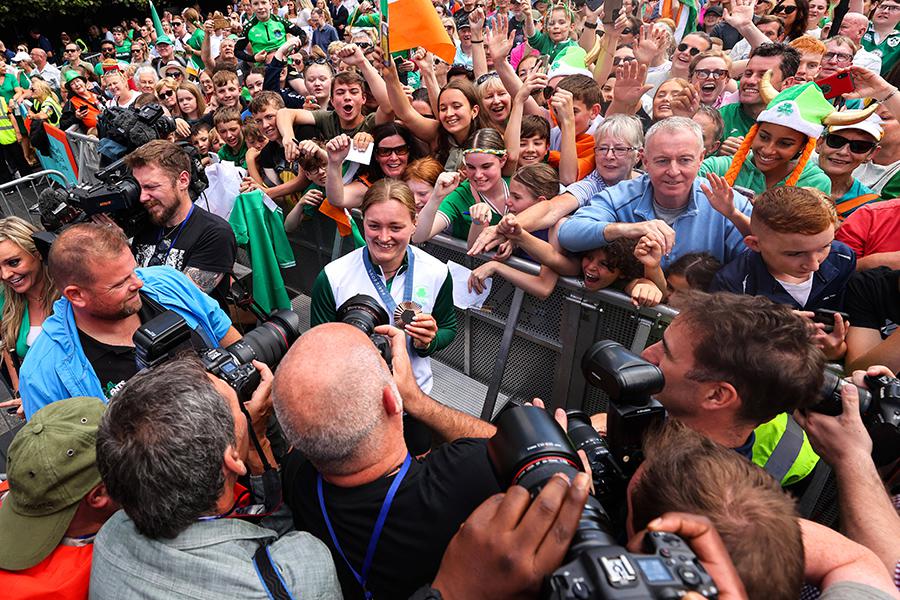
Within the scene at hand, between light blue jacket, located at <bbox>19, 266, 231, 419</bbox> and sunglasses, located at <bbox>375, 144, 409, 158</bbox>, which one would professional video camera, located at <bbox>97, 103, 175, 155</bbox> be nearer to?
sunglasses, located at <bbox>375, 144, 409, 158</bbox>

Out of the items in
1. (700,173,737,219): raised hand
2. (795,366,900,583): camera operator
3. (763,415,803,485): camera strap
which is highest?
(700,173,737,219): raised hand

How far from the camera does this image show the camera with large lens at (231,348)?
197cm

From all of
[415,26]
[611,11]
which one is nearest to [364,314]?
[415,26]

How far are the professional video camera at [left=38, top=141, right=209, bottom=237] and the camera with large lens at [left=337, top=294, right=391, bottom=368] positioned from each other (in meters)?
1.84

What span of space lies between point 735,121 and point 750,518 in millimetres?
4475

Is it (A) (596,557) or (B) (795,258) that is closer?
(A) (596,557)

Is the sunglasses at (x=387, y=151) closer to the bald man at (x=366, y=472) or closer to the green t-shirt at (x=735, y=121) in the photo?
the bald man at (x=366, y=472)

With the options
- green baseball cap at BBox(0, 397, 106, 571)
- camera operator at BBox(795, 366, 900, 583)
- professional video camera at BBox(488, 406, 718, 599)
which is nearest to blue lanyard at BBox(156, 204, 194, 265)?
green baseball cap at BBox(0, 397, 106, 571)

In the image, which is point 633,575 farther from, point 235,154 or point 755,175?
point 235,154

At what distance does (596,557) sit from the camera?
995 millimetres

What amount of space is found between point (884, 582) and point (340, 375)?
155cm

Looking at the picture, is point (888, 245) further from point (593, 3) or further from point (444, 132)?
point (593, 3)

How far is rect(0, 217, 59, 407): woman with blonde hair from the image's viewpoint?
3.08 meters

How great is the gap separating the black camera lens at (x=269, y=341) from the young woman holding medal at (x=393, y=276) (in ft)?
1.94
